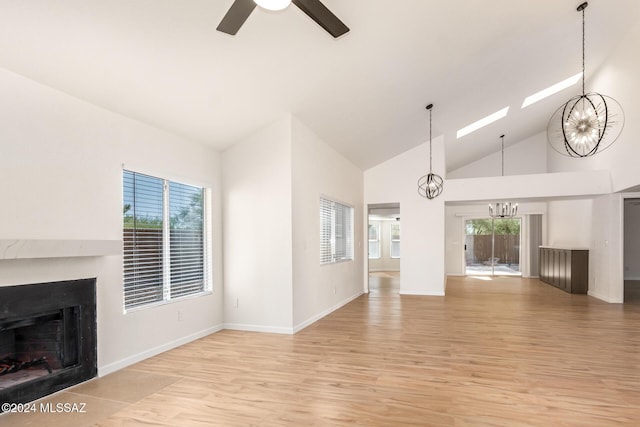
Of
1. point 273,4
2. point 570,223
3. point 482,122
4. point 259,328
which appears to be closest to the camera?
point 273,4

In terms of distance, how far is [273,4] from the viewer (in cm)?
221

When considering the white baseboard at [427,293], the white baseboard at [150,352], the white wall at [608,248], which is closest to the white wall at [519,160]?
the white wall at [608,248]

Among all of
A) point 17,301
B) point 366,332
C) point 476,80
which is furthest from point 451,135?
point 17,301

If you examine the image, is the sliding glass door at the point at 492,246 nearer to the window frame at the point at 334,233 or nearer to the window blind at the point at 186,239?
the window frame at the point at 334,233

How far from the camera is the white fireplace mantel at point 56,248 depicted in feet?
8.52

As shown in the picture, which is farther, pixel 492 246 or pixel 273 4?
pixel 492 246

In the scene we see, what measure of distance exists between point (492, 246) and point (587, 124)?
7.98 metres

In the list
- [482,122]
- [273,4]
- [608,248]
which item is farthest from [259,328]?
[608,248]

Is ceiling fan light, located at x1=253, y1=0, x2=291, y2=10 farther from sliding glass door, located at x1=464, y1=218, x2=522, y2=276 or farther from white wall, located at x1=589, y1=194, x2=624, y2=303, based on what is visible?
sliding glass door, located at x1=464, y1=218, x2=522, y2=276

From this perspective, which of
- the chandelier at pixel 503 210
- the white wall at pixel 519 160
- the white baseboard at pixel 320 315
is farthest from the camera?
the chandelier at pixel 503 210

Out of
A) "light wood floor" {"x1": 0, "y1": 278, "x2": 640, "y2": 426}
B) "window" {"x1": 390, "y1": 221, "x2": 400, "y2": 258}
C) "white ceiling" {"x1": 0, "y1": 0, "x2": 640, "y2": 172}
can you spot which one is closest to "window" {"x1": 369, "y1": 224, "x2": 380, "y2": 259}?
"window" {"x1": 390, "y1": 221, "x2": 400, "y2": 258}

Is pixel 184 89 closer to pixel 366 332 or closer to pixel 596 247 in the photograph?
pixel 366 332

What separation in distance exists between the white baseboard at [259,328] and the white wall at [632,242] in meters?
11.1

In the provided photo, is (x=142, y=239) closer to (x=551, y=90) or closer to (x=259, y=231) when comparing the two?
(x=259, y=231)
